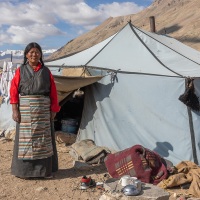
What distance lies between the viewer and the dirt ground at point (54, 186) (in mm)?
4215

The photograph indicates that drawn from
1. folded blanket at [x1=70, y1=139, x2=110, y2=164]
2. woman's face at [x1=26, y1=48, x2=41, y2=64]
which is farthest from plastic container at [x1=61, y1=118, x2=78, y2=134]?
woman's face at [x1=26, y1=48, x2=41, y2=64]

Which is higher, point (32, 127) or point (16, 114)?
point (16, 114)

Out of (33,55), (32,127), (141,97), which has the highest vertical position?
(33,55)

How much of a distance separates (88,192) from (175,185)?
1.05 m

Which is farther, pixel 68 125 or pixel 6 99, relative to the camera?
pixel 6 99

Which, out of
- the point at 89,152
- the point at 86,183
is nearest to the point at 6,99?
the point at 89,152

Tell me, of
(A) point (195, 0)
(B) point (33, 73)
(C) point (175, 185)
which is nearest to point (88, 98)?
(B) point (33, 73)

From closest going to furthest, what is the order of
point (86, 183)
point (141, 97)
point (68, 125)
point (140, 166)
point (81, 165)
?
point (86, 183) < point (140, 166) < point (81, 165) < point (141, 97) < point (68, 125)

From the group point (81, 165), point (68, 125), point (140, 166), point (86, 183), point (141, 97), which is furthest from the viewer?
point (68, 125)

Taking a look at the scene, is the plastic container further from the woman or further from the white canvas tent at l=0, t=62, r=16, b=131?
the woman

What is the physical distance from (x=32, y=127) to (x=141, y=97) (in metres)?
1.87

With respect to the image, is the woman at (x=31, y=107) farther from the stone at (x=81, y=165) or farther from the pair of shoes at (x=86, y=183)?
the stone at (x=81, y=165)

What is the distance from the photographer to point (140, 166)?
4590 mm

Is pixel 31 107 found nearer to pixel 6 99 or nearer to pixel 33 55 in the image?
pixel 33 55
